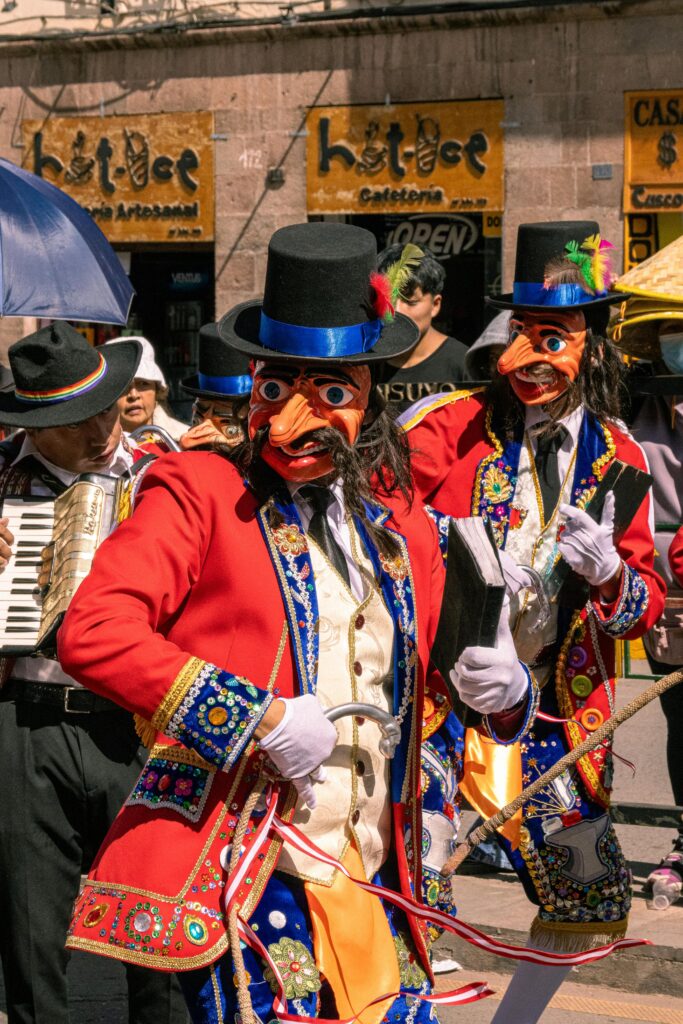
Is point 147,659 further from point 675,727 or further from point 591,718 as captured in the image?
point 675,727

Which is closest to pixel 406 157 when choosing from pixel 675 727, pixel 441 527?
pixel 675 727

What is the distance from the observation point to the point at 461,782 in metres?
4.57

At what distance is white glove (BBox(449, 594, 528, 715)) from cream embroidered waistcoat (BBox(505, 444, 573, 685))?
1.32 m

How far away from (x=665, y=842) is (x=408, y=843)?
4.00m

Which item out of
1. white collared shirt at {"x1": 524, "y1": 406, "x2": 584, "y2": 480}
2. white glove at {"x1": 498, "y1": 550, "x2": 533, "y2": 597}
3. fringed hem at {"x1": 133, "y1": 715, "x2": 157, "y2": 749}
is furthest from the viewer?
white collared shirt at {"x1": 524, "y1": 406, "x2": 584, "y2": 480}

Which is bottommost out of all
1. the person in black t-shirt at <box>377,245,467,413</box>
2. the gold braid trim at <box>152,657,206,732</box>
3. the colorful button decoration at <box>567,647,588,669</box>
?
the colorful button decoration at <box>567,647,588,669</box>

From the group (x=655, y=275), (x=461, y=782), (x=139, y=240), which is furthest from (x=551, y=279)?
(x=139, y=240)

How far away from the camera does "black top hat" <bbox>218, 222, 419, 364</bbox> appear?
309 cm

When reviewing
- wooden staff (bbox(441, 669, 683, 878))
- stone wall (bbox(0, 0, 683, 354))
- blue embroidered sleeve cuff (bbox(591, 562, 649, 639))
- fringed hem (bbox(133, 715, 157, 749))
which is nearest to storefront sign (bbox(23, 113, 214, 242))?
stone wall (bbox(0, 0, 683, 354))

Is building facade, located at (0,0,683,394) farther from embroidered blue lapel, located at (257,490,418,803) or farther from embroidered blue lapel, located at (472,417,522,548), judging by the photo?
embroidered blue lapel, located at (257,490,418,803)

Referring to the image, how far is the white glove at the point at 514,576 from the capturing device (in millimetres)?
3996

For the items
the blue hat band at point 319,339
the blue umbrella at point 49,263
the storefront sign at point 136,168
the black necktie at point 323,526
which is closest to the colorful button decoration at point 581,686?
the black necktie at point 323,526

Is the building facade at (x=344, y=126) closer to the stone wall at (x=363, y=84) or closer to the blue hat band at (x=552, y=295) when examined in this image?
the stone wall at (x=363, y=84)

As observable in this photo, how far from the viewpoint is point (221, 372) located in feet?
19.2
